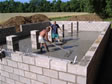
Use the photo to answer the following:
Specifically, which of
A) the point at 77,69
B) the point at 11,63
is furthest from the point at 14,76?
the point at 77,69

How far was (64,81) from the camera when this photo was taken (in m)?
3.15

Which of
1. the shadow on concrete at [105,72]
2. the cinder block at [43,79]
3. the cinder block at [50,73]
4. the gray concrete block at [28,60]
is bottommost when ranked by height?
the shadow on concrete at [105,72]

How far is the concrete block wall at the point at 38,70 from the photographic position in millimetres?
3013

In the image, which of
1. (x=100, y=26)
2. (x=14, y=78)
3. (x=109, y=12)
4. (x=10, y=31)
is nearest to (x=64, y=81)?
(x=14, y=78)

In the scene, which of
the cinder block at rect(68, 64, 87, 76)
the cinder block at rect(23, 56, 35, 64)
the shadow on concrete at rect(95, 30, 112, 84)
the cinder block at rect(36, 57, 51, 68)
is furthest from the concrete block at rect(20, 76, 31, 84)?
the shadow on concrete at rect(95, 30, 112, 84)

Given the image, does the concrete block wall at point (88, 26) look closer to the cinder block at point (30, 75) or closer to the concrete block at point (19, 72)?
the concrete block at point (19, 72)

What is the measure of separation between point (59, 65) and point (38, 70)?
656mm

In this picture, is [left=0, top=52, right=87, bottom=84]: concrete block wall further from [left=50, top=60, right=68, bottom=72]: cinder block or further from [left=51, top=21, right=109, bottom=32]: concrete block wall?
[left=51, top=21, right=109, bottom=32]: concrete block wall

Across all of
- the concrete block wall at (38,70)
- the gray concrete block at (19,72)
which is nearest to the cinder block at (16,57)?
the concrete block wall at (38,70)

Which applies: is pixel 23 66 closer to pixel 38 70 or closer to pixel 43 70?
pixel 38 70

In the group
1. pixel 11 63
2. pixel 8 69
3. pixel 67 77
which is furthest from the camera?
pixel 8 69

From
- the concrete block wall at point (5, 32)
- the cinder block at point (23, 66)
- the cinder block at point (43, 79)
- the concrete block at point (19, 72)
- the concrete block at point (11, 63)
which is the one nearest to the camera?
the cinder block at point (43, 79)

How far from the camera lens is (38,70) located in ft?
11.5

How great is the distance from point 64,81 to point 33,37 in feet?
17.3
